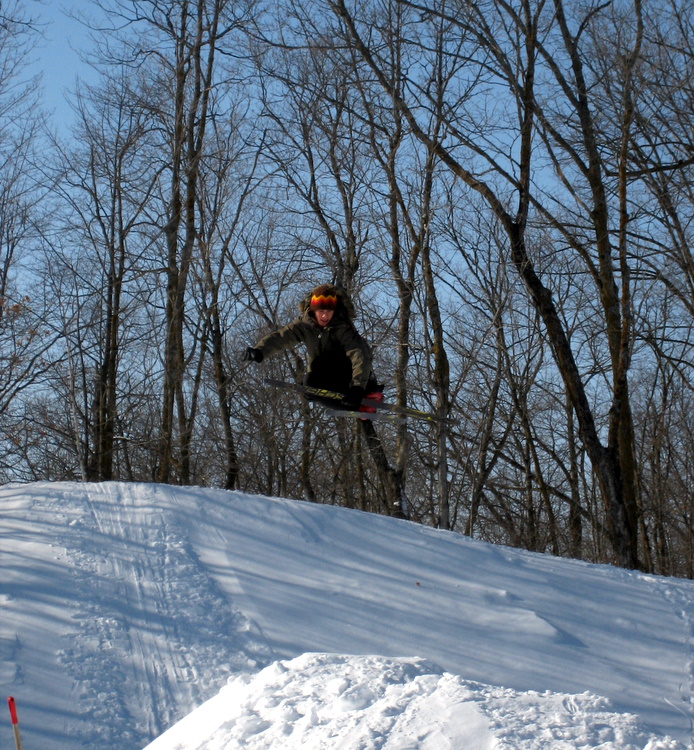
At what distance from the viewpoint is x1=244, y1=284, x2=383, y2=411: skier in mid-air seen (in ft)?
25.3

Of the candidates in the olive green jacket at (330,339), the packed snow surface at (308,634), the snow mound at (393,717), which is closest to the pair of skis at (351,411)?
the olive green jacket at (330,339)

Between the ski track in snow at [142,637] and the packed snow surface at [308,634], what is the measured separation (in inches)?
0.7

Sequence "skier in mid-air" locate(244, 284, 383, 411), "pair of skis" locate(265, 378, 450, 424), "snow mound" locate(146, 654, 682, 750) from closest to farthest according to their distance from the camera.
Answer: "snow mound" locate(146, 654, 682, 750), "skier in mid-air" locate(244, 284, 383, 411), "pair of skis" locate(265, 378, 450, 424)

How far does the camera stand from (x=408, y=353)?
1222 centimetres

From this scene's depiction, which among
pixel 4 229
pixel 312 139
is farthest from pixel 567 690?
pixel 4 229

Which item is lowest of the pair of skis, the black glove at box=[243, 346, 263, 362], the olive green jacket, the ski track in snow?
the ski track in snow

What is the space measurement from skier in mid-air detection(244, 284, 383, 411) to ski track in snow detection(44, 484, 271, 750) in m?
2.35

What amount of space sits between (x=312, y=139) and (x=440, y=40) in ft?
16.5

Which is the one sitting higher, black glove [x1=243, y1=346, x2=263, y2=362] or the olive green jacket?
the olive green jacket

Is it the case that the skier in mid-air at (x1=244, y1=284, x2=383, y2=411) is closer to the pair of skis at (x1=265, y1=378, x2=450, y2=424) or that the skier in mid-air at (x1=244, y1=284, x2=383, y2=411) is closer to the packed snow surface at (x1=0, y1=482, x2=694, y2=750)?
the pair of skis at (x1=265, y1=378, x2=450, y2=424)

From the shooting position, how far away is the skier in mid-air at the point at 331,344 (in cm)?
773

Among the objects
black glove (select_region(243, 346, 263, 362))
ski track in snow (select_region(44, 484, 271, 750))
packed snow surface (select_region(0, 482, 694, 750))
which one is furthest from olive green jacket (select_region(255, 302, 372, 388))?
ski track in snow (select_region(44, 484, 271, 750))

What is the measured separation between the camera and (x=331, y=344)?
8.02 m

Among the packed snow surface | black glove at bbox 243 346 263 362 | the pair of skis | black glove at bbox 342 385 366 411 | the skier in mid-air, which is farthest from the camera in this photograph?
the pair of skis
